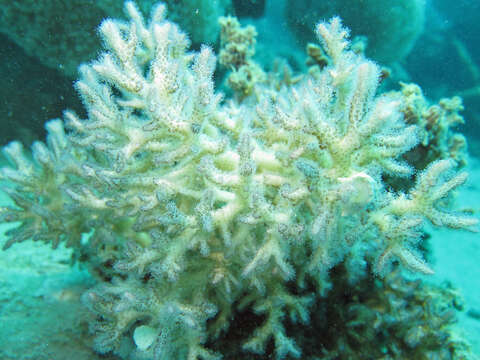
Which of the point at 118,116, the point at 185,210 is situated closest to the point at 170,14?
the point at 118,116

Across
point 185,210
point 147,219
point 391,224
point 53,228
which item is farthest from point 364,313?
point 53,228

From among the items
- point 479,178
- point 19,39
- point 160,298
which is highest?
point 479,178

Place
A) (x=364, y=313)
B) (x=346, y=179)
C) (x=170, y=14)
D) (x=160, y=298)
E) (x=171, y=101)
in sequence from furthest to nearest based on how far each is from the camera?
(x=170, y=14)
(x=364, y=313)
(x=160, y=298)
(x=171, y=101)
(x=346, y=179)

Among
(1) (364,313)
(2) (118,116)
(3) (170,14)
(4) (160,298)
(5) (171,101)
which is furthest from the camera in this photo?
(3) (170,14)

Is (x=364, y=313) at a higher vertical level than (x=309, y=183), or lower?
lower

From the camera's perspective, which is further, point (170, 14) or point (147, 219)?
point (170, 14)

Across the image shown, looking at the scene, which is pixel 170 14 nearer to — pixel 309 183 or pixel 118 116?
pixel 118 116
